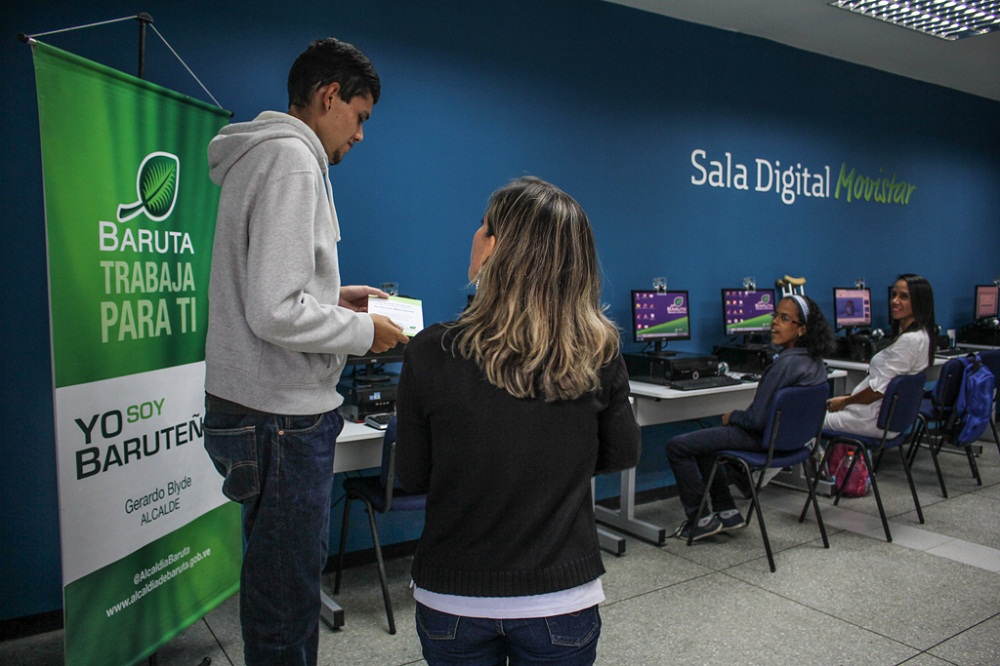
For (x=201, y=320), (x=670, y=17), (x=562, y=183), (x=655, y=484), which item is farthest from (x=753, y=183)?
(x=201, y=320)

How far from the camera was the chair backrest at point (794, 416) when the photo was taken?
335 centimetres

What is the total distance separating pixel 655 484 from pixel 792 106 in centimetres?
277

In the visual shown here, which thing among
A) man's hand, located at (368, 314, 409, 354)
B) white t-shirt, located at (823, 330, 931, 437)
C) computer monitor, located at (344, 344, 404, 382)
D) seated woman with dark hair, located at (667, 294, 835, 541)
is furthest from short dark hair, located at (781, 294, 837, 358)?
man's hand, located at (368, 314, 409, 354)

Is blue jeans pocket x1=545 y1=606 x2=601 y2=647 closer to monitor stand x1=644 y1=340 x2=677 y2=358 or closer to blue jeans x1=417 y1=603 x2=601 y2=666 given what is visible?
blue jeans x1=417 y1=603 x2=601 y2=666

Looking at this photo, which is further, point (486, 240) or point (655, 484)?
point (655, 484)

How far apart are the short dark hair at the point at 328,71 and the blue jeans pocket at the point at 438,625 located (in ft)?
3.65

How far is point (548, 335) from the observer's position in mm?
1149

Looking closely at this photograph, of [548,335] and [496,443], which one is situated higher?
[548,335]

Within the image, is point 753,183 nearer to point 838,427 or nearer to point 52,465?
point 838,427

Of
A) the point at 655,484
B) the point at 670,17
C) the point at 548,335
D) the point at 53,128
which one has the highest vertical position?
the point at 670,17

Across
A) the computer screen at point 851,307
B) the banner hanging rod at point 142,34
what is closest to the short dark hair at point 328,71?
the banner hanging rod at point 142,34

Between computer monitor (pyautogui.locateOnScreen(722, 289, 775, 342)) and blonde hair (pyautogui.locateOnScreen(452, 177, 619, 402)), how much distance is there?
3599 mm

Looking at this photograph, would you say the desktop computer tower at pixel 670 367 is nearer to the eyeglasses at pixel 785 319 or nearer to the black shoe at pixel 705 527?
the eyeglasses at pixel 785 319

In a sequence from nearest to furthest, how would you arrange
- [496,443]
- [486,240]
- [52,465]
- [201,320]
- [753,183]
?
[496,443] < [486,240] < [201,320] < [52,465] < [753,183]
